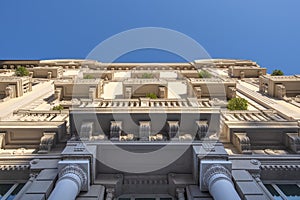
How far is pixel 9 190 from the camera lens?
10.7m

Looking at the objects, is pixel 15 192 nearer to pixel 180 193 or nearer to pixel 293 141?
pixel 180 193

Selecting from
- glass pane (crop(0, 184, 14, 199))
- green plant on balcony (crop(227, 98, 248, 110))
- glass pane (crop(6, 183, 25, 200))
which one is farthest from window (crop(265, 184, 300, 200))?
glass pane (crop(0, 184, 14, 199))

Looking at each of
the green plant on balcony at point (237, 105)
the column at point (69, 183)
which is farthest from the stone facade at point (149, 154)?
the green plant on balcony at point (237, 105)

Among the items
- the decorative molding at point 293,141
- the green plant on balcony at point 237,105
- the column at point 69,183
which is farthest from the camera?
the green plant on balcony at point 237,105

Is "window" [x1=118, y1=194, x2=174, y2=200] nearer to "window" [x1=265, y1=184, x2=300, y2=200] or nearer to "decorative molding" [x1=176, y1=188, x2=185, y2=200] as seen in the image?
"decorative molding" [x1=176, y1=188, x2=185, y2=200]

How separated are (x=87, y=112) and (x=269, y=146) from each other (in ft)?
28.1

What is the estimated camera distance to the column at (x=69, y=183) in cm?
848

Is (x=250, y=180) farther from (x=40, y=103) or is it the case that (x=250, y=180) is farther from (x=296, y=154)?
(x=40, y=103)

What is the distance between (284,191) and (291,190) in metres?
0.30

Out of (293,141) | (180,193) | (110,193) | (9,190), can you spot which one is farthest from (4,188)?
(293,141)

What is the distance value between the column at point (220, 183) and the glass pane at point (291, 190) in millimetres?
2687

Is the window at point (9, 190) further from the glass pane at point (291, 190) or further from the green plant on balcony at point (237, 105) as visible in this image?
the green plant on balcony at point (237, 105)

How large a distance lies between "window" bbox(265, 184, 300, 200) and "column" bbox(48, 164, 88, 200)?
7014 millimetres

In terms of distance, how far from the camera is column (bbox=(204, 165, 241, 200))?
853cm
